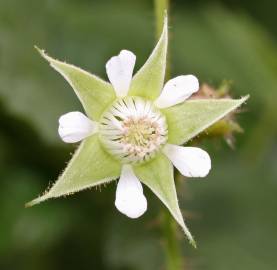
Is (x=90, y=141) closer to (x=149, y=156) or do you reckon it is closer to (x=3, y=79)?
(x=149, y=156)

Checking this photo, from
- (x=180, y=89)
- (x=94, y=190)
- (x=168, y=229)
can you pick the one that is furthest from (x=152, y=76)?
(x=94, y=190)

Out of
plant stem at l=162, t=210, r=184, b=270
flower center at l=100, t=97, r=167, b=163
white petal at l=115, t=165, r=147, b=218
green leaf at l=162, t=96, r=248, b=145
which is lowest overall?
plant stem at l=162, t=210, r=184, b=270

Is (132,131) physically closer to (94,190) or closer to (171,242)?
(171,242)

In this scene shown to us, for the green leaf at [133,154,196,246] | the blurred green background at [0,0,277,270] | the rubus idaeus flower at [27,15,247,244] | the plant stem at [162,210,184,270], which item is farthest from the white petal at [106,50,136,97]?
the blurred green background at [0,0,277,270]

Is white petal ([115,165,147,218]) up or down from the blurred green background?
up

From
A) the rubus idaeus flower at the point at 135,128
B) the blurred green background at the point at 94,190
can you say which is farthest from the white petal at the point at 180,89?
the blurred green background at the point at 94,190

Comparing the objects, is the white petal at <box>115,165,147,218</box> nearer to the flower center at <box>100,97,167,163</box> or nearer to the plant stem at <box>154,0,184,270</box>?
the flower center at <box>100,97,167,163</box>
